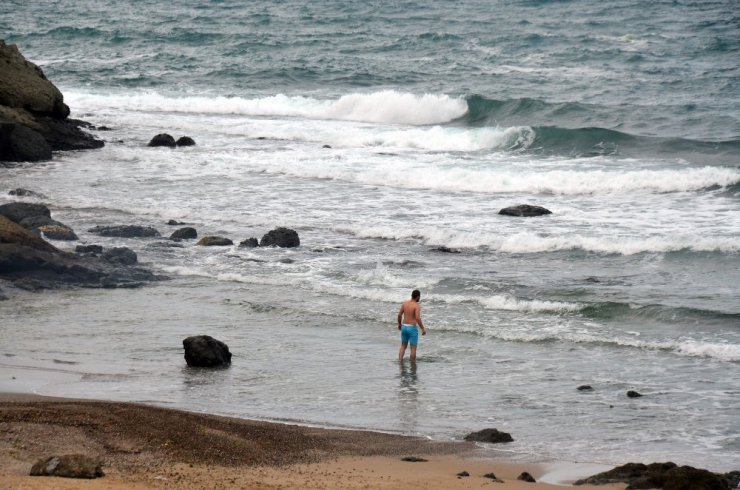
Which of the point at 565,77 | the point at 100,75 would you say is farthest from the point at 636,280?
the point at 100,75

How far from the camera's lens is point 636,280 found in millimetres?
20719

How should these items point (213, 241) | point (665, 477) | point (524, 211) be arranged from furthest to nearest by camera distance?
point (524, 211), point (213, 241), point (665, 477)

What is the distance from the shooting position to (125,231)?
23.9 meters

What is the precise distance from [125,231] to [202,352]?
30.5 ft

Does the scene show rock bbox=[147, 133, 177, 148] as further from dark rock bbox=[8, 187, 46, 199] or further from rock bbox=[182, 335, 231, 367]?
rock bbox=[182, 335, 231, 367]

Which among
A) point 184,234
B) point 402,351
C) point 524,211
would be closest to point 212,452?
point 402,351

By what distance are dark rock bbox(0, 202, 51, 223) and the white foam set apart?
63.7 ft

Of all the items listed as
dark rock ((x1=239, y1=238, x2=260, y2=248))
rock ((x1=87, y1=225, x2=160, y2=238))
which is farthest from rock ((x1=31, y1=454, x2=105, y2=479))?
rock ((x1=87, y1=225, x2=160, y2=238))

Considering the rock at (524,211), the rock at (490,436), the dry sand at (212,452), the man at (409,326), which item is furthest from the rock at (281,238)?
the rock at (490,436)

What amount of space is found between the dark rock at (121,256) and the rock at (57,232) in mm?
1739

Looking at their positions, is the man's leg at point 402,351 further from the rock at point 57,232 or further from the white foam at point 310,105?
the white foam at point 310,105

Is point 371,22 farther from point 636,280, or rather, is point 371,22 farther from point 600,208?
point 636,280

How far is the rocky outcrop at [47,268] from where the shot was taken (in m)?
19.2

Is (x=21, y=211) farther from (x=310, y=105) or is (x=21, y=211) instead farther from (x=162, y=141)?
(x=310, y=105)
